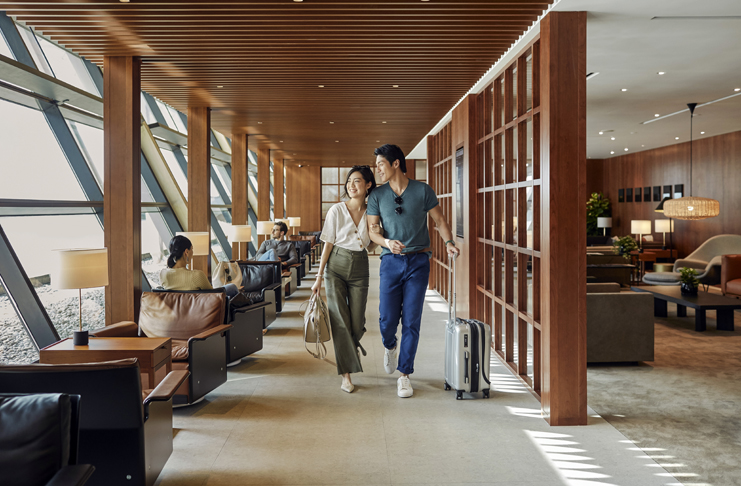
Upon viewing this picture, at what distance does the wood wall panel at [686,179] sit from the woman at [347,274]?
410 inches

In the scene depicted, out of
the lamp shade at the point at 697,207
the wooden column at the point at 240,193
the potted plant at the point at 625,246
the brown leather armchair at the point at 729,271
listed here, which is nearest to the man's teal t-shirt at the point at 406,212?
the wooden column at the point at 240,193

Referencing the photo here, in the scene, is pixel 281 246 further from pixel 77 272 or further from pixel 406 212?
pixel 77 272

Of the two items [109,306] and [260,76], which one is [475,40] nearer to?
[260,76]

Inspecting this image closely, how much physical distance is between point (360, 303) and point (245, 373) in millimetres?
1411

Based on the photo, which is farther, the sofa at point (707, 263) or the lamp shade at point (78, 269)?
the sofa at point (707, 263)

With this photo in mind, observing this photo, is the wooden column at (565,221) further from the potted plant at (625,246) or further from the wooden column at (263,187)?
the wooden column at (263,187)

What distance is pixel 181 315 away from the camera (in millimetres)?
4258

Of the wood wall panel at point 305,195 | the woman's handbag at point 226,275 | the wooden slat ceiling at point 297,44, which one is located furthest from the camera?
the wood wall panel at point 305,195

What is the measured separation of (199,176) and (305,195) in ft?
42.2

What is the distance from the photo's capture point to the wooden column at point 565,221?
3475 millimetres

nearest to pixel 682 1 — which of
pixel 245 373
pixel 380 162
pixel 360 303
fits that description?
pixel 380 162

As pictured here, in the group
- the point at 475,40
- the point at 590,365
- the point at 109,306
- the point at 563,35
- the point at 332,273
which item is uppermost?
the point at 475,40

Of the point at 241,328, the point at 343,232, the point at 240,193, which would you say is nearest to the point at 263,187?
the point at 240,193

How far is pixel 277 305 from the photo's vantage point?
750cm
